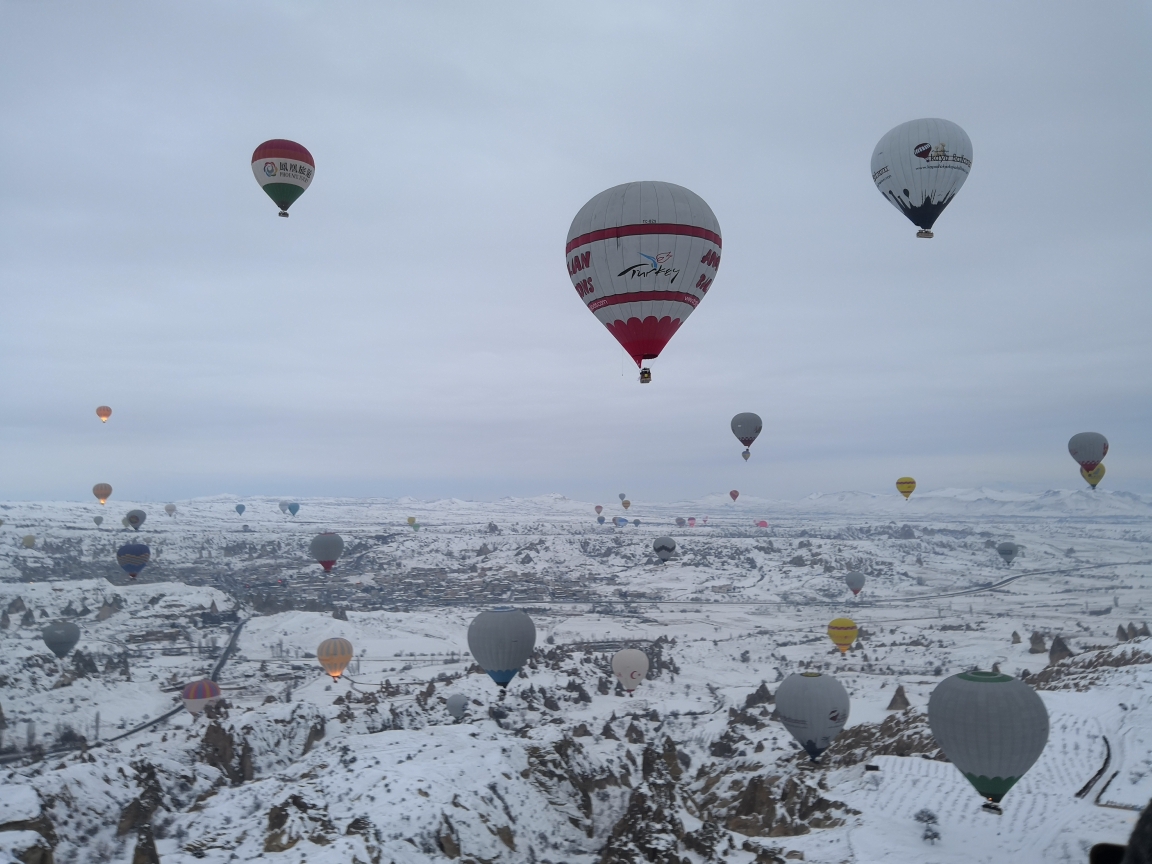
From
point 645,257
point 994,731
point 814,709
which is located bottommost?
point 814,709

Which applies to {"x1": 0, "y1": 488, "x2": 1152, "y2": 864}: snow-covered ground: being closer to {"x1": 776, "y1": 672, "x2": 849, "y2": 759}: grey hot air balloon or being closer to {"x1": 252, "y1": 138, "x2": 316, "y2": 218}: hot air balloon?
{"x1": 776, "y1": 672, "x2": 849, "y2": 759}: grey hot air balloon

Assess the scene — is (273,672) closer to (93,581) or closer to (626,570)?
(93,581)

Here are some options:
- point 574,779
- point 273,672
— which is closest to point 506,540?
point 273,672

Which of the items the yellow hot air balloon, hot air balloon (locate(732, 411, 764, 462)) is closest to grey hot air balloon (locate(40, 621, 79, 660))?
hot air balloon (locate(732, 411, 764, 462))

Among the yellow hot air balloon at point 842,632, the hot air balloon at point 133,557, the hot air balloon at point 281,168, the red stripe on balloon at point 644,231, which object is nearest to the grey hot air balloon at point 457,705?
the hot air balloon at point 281,168

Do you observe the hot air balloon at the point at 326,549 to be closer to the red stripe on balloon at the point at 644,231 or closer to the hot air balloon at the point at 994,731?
the red stripe on balloon at the point at 644,231

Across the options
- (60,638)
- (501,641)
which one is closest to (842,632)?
(501,641)

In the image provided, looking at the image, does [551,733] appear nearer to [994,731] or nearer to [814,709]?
[814,709]
